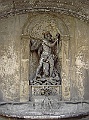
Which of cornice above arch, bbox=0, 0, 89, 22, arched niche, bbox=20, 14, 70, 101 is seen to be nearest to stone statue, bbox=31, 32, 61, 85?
arched niche, bbox=20, 14, 70, 101

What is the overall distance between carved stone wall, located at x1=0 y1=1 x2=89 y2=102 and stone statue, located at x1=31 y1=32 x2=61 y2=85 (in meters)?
0.13

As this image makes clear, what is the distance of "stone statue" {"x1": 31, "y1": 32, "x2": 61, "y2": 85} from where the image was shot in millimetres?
5754

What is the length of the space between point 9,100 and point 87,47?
1673 mm

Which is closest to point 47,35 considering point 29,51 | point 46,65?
point 29,51

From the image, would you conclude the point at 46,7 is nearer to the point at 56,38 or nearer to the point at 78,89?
the point at 56,38

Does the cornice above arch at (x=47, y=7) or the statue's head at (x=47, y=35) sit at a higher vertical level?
the cornice above arch at (x=47, y=7)

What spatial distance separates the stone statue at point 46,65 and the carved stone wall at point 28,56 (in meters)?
0.13

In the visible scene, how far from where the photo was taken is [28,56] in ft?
18.9

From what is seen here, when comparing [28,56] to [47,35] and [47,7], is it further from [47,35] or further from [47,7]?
[47,7]

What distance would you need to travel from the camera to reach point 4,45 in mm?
5707

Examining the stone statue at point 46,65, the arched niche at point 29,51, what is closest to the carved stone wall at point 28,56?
the arched niche at point 29,51

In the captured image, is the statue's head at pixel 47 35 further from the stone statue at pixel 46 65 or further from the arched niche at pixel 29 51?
the arched niche at pixel 29 51

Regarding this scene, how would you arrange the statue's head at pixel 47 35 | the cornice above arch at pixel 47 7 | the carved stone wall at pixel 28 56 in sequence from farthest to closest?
the statue's head at pixel 47 35, the carved stone wall at pixel 28 56, the cornice above arch at pixel 47 7

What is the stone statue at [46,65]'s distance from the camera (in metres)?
5.75
